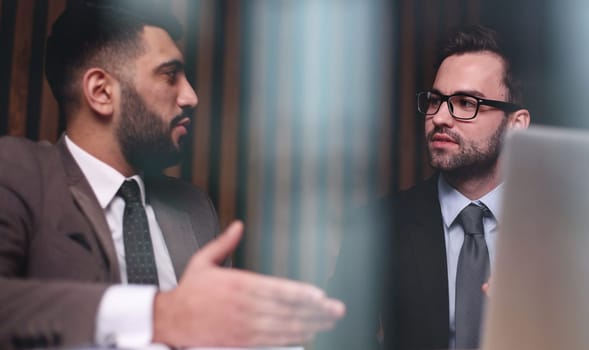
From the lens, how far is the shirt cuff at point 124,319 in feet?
2.23

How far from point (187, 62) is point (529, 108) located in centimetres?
77

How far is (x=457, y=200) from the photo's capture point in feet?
3.96

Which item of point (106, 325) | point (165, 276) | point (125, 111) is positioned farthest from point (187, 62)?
point (106, 325)

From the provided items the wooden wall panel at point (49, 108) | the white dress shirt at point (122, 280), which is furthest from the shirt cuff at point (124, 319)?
the wooden wall panel at point (49, 108)

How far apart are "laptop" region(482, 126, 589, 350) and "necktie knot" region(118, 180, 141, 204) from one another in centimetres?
59

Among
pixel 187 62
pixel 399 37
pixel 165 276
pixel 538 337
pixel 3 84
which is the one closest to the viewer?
pixel 538 337

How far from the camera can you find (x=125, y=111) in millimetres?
937

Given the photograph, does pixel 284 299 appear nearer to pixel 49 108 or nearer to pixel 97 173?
pixel 97 173

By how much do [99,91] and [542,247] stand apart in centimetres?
70

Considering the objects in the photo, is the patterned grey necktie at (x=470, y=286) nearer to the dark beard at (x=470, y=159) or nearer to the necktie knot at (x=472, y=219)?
the necktie knot at (x=472, y=219)

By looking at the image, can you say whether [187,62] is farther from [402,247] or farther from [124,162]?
[402,247]

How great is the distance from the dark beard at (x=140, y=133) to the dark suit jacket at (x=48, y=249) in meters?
0.10

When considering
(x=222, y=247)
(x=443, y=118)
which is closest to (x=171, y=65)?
(x=222, y=247)

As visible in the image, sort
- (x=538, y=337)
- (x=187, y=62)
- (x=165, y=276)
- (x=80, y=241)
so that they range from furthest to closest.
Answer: (x=187, y=62)
(x=165, y=276)
(x=80, y=241)
(x=538, y=337)
